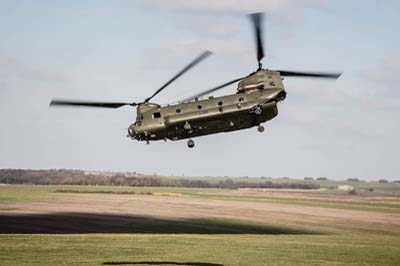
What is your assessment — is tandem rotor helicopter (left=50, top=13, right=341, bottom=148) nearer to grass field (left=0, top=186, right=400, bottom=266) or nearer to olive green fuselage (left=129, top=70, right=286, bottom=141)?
olive green fuselage (left=129, top=70, right=286, bottom=141)

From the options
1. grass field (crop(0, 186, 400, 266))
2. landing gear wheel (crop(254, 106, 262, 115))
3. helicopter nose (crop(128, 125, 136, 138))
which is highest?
landing gear wheel (crop(254, 106, 262, 115))

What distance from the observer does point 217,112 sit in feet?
122

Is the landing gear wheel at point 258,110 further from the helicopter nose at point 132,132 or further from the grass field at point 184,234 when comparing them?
the grass field at point 184,234

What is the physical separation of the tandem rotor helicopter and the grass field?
39.1m

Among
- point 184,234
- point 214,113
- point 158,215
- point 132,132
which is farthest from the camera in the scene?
point 158,215

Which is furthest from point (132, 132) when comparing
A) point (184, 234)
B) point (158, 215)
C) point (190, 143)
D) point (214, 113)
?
point (158, 215)

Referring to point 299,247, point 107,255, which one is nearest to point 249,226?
point 299,247

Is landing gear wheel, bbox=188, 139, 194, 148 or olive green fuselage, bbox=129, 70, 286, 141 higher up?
olive green fuselage, bbox=129, 70, 286, 141

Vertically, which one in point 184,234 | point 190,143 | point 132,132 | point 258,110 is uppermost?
point 258,110

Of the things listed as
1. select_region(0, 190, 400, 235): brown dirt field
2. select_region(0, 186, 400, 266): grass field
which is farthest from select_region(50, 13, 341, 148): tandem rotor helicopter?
select_region(0, 190, 400, 235): brown dirt field

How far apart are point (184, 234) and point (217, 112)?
69.6 metres

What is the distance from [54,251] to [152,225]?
3853 cm

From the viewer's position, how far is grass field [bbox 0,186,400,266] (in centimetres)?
7881

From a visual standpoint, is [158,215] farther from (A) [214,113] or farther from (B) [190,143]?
(B) [190,143]
